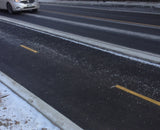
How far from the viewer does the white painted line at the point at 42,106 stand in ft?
12.3

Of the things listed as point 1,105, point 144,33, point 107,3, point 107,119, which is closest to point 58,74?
point 1,105

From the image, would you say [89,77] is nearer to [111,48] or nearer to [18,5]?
[111,48]

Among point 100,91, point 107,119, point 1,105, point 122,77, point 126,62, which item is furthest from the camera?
point 126,62

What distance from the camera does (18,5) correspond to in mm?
16906

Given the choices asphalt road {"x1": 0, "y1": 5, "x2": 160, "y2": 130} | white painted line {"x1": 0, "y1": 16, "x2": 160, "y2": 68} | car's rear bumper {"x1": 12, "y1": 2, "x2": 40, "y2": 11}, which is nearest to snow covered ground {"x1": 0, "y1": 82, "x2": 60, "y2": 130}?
asphalt road {"x1": 0, "y1": 5, "x2": 160, "y2": 130}

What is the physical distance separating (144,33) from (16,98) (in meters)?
6.89

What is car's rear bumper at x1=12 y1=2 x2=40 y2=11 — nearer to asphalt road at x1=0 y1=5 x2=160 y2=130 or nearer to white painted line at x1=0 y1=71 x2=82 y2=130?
asphalt road at x1=0 y1=5 x2=160 y2=130

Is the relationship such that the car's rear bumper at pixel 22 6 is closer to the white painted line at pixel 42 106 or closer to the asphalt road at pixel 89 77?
the asphalt road at pixel 89 77

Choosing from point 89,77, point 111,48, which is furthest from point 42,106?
point 111,48

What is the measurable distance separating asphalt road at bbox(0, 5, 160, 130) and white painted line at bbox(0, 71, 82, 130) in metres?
0.19

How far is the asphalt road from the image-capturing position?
4016 millimetres

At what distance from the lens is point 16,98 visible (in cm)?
461

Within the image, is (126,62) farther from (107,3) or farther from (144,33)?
(107,3)

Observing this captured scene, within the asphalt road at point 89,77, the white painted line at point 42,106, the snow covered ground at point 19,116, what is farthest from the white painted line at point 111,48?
the snow covered ground at point 19,116
